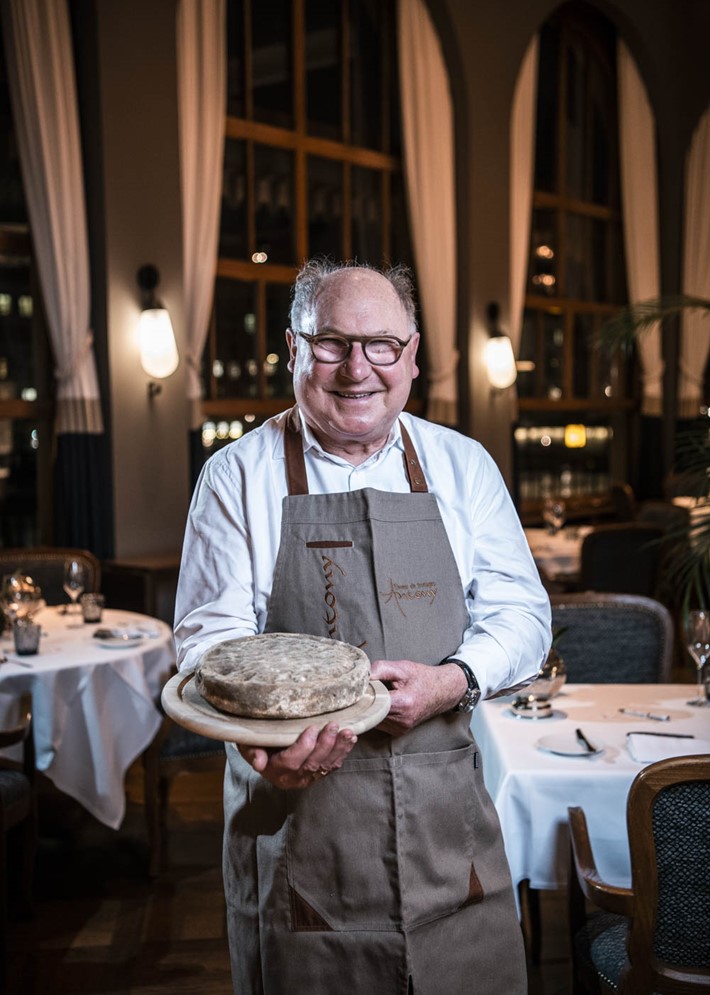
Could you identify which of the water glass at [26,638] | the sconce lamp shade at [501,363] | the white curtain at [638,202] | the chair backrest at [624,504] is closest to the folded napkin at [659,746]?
the water glass at [26,638]

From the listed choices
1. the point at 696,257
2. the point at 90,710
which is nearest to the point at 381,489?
the point at 90,710

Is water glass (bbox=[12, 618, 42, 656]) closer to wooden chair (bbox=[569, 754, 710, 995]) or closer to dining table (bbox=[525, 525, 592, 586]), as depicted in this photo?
wooden chair (bbox=[569, 754, 710, 995])

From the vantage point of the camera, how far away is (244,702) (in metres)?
1.37

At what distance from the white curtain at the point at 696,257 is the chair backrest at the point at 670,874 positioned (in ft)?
27.9

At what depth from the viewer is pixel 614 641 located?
3.34 meters

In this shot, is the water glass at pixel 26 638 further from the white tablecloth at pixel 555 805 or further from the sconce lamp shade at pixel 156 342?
the sconce lamp shade at pixel 156 342

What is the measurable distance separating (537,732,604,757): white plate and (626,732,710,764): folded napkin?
0.08 m

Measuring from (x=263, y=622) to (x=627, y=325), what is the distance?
2.64 meters

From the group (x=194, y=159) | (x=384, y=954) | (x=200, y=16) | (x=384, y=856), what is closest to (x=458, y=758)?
(x=384, y=856)

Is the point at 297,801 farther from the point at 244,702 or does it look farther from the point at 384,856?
the point at 244,702

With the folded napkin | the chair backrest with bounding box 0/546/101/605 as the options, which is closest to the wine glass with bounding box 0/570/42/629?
the chair backrest with bounding box 0/546/101/605

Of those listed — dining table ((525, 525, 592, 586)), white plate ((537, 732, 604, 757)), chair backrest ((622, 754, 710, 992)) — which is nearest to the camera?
chair backrest ((622, 754, 710, 992))

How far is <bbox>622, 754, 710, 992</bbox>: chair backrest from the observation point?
1823mm

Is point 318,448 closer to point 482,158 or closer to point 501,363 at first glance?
point 501,363
